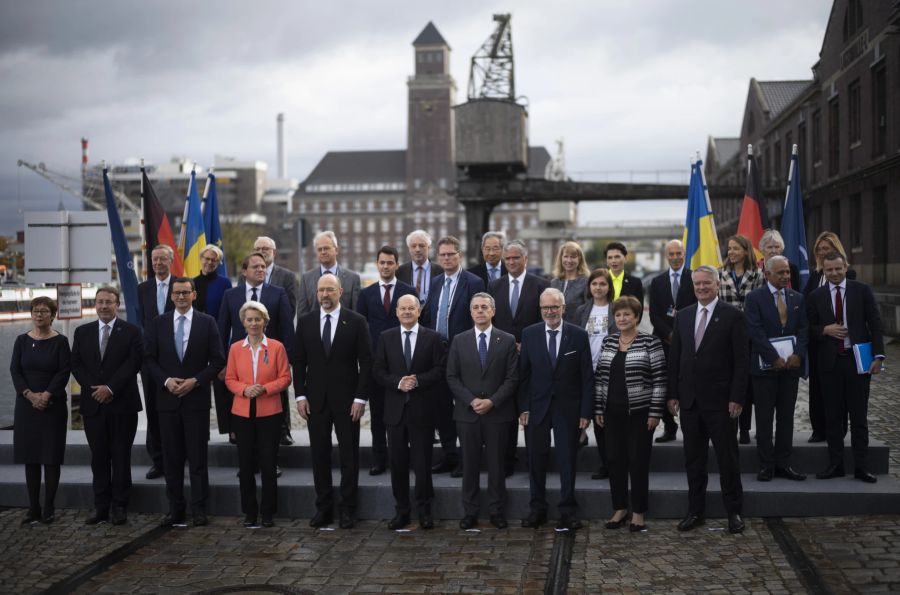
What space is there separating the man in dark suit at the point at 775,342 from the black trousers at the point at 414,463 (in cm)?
301

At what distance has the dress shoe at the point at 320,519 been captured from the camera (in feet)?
26.6

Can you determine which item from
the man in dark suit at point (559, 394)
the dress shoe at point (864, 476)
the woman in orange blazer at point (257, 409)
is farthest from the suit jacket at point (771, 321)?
the woman in orange blazer at point (257, 409)

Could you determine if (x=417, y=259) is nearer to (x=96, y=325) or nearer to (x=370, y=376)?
(x=370, y=376)

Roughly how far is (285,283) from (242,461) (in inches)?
87.7

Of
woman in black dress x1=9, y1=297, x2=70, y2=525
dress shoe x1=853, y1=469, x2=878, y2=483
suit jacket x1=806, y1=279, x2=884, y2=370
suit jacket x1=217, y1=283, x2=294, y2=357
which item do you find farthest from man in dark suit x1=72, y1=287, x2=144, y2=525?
dress shoe x1=853, y1=469, x2=878, y2=483

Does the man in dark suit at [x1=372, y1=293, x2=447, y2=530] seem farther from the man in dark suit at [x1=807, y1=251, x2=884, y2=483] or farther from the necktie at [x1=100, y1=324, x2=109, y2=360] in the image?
the man in dark suit at [x1=807, y1=251, x2=884, y2=483]

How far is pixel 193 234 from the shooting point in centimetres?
1245

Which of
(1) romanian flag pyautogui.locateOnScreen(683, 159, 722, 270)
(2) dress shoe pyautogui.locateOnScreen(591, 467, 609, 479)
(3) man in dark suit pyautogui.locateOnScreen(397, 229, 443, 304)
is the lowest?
(2) dress shoe pyautogui.locateOnScreen(591, 467, 609, 479)

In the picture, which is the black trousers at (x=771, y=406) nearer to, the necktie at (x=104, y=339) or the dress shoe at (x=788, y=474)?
the dress shoe at (x=788, y=474)

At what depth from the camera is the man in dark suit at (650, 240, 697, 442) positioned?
9.41 m

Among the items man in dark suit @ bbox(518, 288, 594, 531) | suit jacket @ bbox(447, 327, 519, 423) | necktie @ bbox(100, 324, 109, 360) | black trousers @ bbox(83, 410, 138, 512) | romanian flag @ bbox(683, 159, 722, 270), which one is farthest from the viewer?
romanian flag @ bbox(683, 159, 722, 270)

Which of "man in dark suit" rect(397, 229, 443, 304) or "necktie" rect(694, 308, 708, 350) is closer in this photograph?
"necktie" rect(694, 308, 708, 350)

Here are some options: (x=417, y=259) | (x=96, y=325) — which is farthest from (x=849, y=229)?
(x=96, y=325)

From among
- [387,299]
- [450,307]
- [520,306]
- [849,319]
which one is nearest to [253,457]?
[387,299]
